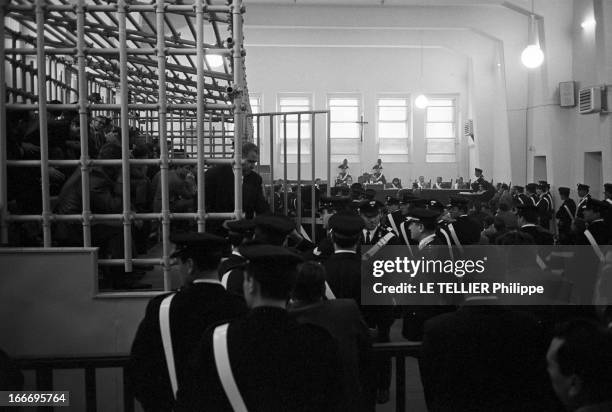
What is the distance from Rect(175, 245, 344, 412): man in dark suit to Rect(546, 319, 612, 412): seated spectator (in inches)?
33.0

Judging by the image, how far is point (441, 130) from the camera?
28094mm

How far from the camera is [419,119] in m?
27.6

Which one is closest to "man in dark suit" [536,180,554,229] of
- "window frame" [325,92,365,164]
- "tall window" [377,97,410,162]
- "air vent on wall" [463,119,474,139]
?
"air vent on wall" [463,119,474,139]

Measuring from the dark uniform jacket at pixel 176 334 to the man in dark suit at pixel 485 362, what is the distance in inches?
41.1

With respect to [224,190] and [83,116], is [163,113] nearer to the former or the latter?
[83,116]

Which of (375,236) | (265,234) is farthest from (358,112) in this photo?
(265,234)

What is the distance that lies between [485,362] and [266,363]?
135 centimetres

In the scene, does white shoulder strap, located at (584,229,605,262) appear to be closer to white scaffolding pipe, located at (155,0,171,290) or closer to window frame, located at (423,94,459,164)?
white scaffolding pipe, located at (155,0,171,290)

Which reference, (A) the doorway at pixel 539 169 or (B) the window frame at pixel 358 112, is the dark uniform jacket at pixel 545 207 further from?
(B) the window frame at pixel 358 112

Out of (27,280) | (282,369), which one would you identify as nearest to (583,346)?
(282,369)

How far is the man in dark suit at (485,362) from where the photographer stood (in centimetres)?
339

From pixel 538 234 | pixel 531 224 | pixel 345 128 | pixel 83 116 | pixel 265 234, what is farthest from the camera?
pixel 345 128

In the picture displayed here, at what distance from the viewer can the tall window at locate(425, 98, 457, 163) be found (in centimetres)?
2794

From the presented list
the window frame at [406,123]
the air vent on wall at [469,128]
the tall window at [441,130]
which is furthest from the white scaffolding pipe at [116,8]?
the tall window at [441,130]
